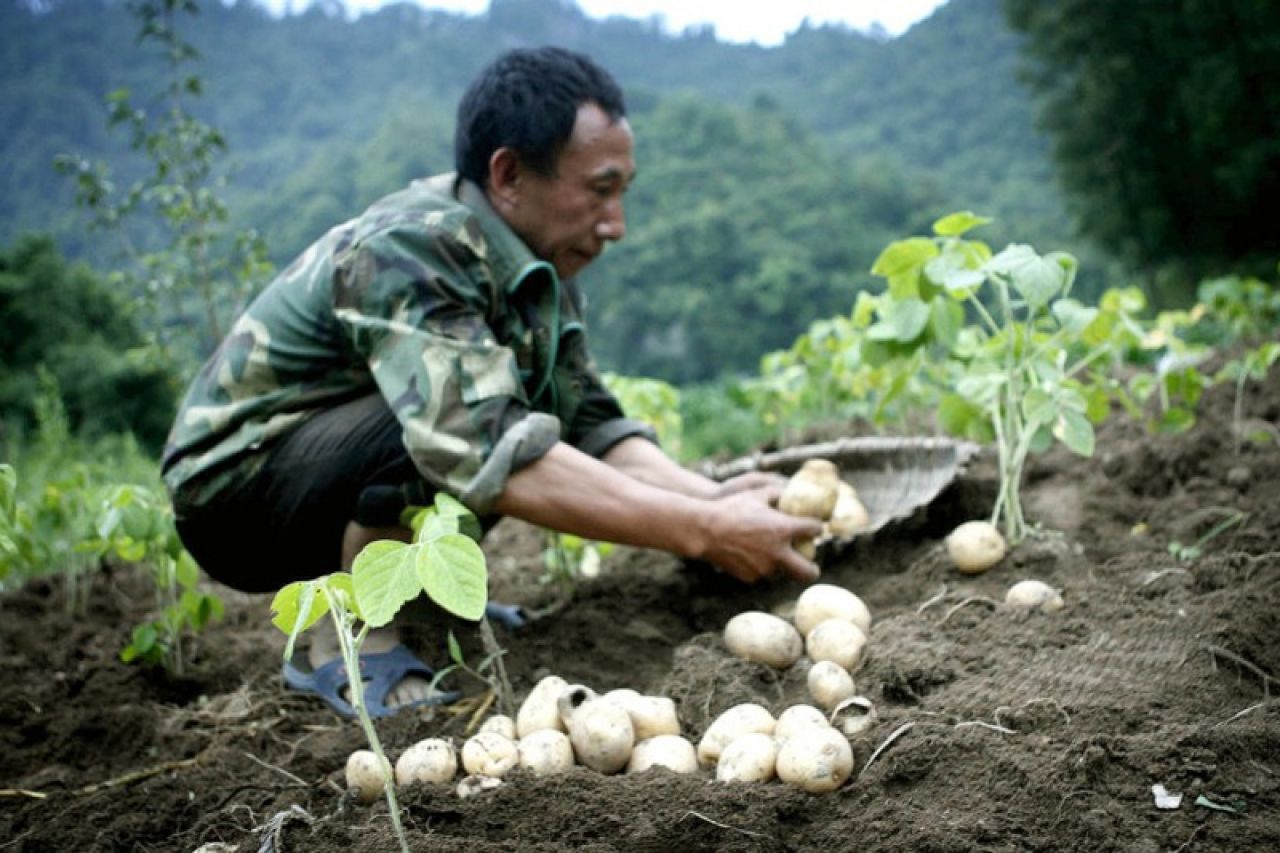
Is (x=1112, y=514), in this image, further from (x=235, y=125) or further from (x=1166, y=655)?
(x=235, y=125)

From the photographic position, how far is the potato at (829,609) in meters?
2.19

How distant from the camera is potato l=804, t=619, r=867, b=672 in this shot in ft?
6.69

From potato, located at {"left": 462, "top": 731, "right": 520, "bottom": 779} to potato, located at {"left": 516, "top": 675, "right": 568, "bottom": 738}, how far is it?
11 cm

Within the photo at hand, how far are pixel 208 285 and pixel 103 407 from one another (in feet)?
18.6

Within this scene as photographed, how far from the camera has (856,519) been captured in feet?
9.24

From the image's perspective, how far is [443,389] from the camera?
2260 mm

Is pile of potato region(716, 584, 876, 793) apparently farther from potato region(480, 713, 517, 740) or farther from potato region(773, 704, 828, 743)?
potato region(480, 713, 517, 740)

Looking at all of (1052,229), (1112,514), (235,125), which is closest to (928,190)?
(1052,229)

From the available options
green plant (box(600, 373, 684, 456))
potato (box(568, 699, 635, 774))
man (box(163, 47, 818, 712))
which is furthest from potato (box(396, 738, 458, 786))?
green plant (box(600, 373, 684, 456))

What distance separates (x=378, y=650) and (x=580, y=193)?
1.20 meters

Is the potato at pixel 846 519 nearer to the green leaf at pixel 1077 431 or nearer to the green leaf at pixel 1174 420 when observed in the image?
the green leaf at pixel 1077 431

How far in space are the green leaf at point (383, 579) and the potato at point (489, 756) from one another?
1.91 feet

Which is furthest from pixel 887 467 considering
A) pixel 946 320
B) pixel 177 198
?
pixel 177 198

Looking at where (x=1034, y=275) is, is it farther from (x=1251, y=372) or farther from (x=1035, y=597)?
(x=1251, y=372)
